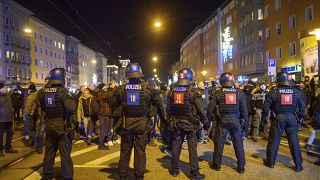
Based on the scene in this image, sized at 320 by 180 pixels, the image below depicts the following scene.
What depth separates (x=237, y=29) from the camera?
52.7 meters

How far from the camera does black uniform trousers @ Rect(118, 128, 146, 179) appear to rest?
22.0 ft

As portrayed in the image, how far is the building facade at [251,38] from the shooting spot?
42312 millimetres

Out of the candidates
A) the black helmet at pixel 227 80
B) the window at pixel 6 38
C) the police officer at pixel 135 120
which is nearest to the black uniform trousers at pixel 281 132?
the black helmet at pixel 227 80

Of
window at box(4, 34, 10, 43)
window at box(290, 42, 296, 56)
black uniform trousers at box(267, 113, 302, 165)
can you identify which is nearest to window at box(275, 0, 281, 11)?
window at box(290, 42, 296, 56)

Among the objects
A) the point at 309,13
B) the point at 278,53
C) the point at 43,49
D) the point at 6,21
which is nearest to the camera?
the point at 309,13

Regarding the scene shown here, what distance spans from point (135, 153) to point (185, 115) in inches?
51.6

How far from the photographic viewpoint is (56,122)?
689 cm

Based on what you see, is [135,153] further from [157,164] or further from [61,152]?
[157,164]

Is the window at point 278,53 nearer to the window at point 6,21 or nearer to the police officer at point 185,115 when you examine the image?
the police officer at point 185,115

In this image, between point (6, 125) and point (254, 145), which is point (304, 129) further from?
point (6, 125)

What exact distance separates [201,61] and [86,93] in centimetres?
7617

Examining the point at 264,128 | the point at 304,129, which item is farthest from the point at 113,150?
the point at 304,129

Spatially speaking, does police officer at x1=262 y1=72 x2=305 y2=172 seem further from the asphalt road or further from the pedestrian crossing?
the pedestrian crossing

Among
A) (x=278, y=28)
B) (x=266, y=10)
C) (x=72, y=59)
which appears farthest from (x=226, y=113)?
(x=72, y=59)
